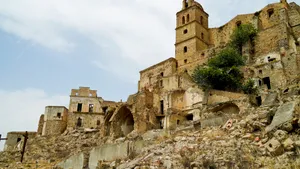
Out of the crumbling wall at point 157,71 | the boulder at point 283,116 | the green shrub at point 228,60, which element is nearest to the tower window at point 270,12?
the green shrub at point 228,60

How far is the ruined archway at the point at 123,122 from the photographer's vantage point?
30.4 meters

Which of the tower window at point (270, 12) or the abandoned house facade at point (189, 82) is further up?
the tower window at point (270, 12)

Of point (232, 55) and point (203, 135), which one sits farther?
point (232, 55)

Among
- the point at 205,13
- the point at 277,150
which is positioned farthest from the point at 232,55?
the point at 277,150

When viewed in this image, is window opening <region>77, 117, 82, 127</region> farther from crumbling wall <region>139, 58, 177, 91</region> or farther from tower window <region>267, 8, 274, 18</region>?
tower window <region>267, 8, 274, 18</region>

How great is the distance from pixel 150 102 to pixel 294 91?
16540 mm

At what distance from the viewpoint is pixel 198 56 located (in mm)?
38938

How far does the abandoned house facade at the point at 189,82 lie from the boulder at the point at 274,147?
35.8ft

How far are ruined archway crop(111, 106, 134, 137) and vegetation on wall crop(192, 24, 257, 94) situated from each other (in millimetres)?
7506

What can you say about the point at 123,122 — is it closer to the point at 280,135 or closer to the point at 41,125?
the point at 41,125

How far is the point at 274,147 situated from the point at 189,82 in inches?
858

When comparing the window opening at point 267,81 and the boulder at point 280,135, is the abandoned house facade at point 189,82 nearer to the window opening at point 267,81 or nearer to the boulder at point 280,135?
the window opening at point 267,81

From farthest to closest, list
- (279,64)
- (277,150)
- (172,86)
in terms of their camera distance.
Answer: (172,86) → (279,64) → (277,150)

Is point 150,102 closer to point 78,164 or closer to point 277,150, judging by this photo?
point 78,164
